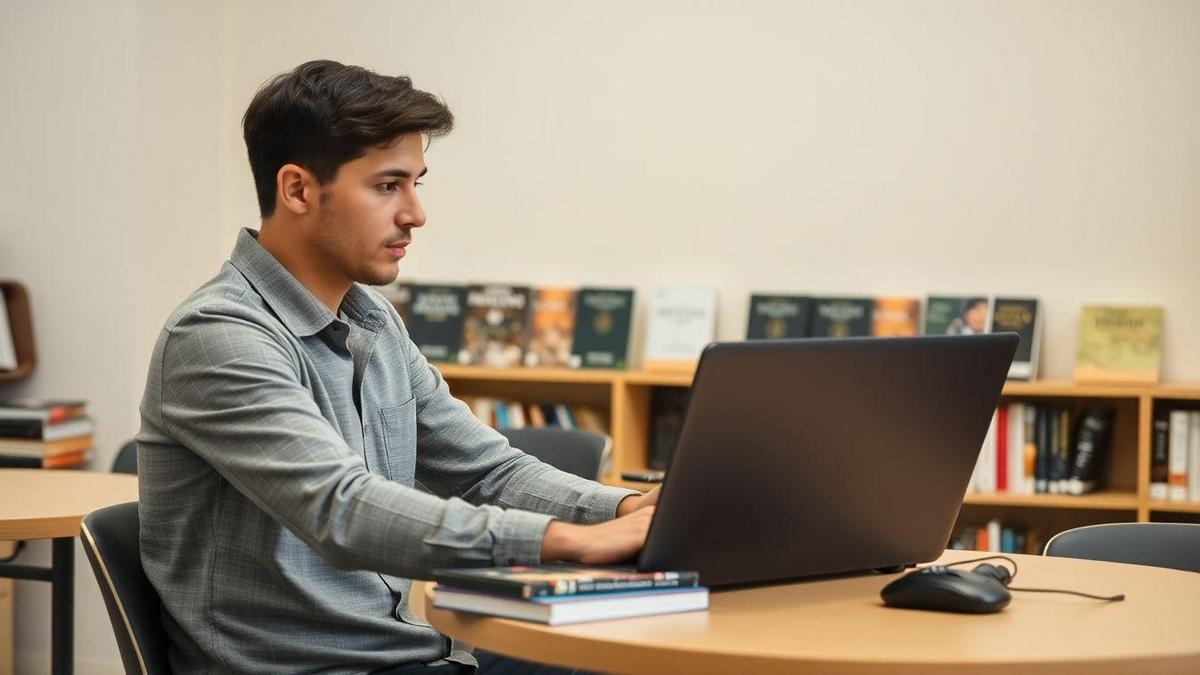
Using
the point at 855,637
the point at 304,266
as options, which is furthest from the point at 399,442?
the point at 855,637

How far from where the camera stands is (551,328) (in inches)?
174

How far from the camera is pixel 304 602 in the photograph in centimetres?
159

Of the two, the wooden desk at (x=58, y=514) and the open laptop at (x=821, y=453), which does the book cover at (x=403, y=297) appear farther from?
the open laptop at (x=821, y=453)

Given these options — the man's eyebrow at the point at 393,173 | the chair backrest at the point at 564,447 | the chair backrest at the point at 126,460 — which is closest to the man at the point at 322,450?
the man's eyebrow at the point at 393,173

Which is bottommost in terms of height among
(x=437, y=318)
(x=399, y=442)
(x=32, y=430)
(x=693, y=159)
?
(x=32, y=430)

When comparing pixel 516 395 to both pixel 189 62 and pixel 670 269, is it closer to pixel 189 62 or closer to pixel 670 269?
pixel 670 269

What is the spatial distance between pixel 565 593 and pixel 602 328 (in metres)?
3.08

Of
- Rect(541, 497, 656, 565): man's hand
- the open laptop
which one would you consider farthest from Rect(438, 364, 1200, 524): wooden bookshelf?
Rect(541, 497, 656, 565): man's hand

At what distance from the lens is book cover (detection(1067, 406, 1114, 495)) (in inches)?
151

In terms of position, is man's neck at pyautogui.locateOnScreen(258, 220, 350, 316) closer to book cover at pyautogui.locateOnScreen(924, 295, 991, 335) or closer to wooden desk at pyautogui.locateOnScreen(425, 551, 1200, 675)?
wooden desk at pyautogui.locateOnScreen(425, 551, 1200, 675)

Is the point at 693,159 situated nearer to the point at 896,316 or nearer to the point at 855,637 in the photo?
the point at 896,316

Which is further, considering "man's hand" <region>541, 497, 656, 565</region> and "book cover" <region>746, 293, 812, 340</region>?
"book cover" <region>746, 293, 812, 340</region>

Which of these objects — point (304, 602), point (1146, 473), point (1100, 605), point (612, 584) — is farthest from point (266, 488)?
point (1146, 473)

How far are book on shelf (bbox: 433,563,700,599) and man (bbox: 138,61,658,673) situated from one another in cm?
6
